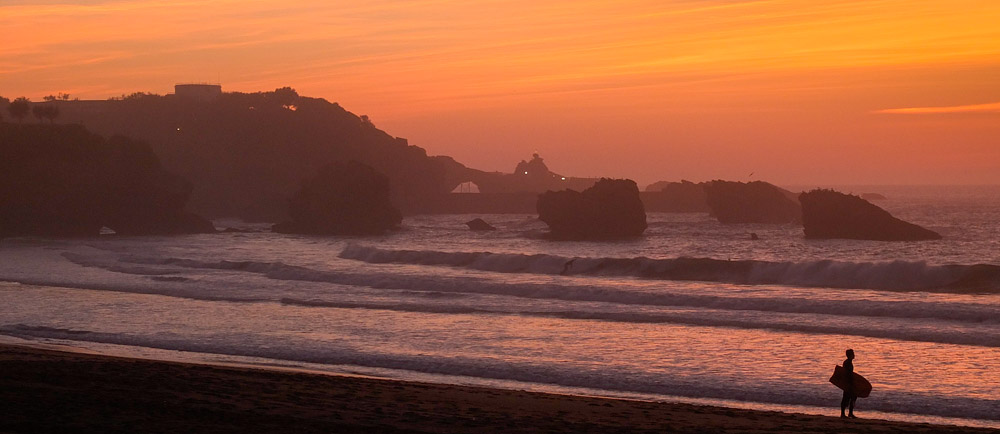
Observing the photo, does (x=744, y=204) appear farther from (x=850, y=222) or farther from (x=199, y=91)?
(x=199, y=91)

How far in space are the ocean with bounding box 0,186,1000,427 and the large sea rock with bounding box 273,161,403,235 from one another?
116 feet

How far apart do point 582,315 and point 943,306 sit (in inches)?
414

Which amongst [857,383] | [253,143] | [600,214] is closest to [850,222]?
[600,214]

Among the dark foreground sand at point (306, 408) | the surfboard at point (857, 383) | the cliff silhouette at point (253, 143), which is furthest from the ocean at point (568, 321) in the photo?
the cliff silhouette at point (253, 143)

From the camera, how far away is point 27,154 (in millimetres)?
83188

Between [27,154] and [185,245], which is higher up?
[27,154]

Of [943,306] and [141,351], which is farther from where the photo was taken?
[943,306]

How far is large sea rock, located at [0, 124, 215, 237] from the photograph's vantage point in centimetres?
7888

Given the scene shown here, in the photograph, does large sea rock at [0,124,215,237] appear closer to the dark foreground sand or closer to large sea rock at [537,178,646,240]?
large sea rock at [537,178,646,240]

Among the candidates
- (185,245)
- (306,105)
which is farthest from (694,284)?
(306,105)

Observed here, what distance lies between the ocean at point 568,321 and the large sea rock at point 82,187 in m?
30.7

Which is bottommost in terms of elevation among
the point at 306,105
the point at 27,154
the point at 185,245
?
the point at 185,245

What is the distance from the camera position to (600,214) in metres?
75.8

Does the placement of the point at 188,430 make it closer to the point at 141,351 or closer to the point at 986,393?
the point at 141,351
